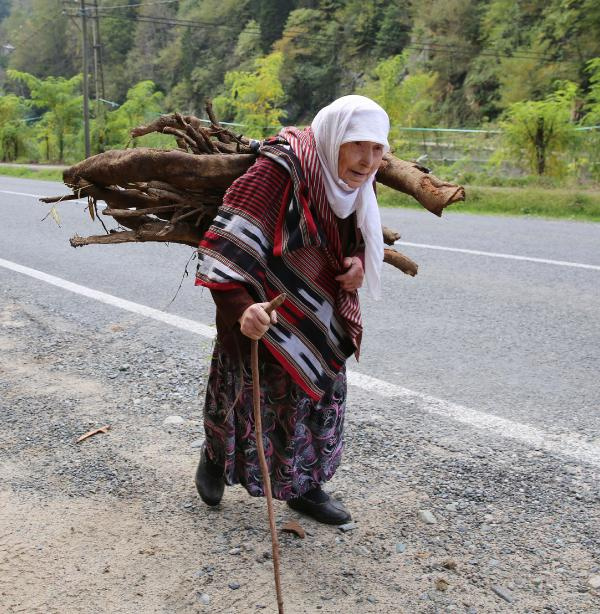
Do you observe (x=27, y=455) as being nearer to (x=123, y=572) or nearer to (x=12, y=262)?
(x=123, y=572)

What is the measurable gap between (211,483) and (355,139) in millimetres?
1354

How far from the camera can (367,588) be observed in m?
2.30

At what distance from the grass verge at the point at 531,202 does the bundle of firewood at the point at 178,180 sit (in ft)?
27.9

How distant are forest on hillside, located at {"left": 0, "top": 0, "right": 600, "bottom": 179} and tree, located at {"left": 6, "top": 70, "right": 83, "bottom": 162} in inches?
2.0

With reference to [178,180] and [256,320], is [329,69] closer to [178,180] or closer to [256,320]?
[178,180]

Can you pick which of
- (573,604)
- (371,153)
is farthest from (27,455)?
(573,604)

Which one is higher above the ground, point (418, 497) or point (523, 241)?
point (418, 497)

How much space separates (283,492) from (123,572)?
576 millimetres

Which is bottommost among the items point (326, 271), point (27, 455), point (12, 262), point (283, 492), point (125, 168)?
point (12, 262)

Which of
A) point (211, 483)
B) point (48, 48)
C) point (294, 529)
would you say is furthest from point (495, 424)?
point (48, 48)

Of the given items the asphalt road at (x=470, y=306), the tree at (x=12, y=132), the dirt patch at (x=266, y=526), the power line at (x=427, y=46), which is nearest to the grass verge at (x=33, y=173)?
the tree at (x=12, y=132)

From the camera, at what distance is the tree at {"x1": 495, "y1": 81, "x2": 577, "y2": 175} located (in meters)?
13.6

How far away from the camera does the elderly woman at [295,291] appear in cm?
223

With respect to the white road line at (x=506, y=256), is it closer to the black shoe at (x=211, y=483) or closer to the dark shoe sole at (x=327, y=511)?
the dark shoe sole at (x=327, y=511)
